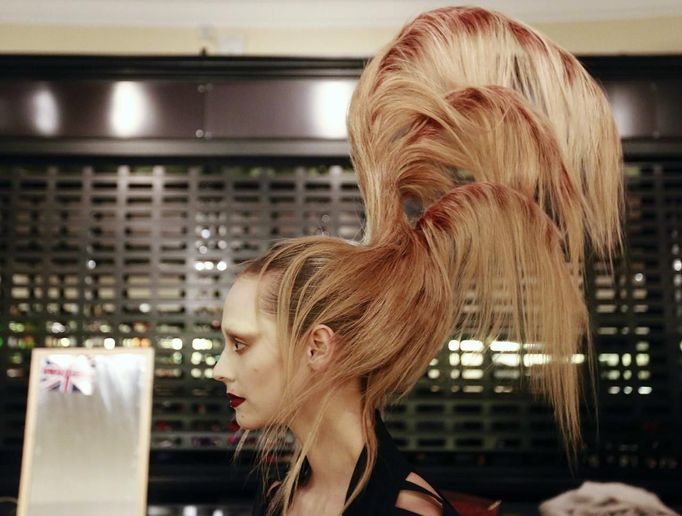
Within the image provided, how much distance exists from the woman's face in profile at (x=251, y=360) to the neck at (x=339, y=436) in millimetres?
59

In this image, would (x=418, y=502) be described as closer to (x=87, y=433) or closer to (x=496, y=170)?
(x=496, y=170)


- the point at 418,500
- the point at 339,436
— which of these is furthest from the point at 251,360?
the point at 418,500

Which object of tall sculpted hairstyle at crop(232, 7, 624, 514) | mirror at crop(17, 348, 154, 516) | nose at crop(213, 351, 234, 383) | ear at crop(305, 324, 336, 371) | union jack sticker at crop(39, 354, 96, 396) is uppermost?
Result: tall sculpted hairstyle at crop(232, 7, 624, 514)

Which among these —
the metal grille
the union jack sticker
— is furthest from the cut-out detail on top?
the metal grille

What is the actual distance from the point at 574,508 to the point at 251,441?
1.12 metres

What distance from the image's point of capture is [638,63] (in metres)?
2.65

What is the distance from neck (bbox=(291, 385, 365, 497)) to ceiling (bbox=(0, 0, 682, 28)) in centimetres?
207

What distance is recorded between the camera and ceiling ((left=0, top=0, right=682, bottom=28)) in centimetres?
277

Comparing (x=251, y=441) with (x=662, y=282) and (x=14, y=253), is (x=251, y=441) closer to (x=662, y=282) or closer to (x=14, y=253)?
(x=14, y=253)

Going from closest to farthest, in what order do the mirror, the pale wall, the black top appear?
the black top < the mirror < the pale wall

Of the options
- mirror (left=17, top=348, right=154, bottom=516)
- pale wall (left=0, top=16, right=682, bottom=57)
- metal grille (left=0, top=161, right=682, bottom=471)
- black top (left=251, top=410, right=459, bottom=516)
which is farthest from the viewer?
pale wall (left=0, top=16, right=682, bottom=57)

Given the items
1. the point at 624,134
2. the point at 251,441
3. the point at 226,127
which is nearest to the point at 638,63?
the point at 624,134

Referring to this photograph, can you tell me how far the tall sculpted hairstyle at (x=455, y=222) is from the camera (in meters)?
1.07

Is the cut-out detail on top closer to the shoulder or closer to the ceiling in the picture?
Result: the shoulder
